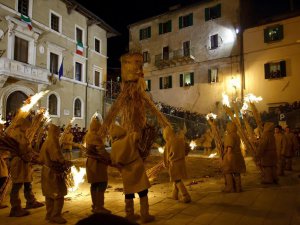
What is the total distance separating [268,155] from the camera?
8.63 m

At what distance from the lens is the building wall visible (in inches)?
924

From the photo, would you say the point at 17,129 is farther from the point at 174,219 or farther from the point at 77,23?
the point at 77,23

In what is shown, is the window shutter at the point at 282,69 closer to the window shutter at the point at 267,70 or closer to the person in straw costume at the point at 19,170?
the window shutter at the point at 267,70

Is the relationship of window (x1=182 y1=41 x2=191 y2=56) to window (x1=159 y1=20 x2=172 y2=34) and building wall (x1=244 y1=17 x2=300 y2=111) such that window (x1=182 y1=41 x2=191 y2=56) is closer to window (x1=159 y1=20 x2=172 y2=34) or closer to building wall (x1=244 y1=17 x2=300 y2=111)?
window (x1=159 y1=20 x2=172 y2=34)

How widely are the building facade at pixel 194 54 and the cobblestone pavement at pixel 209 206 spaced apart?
760 inches

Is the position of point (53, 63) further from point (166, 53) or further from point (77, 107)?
point (166, 53)

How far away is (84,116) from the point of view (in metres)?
26.4

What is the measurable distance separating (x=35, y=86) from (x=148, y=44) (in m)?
16.6

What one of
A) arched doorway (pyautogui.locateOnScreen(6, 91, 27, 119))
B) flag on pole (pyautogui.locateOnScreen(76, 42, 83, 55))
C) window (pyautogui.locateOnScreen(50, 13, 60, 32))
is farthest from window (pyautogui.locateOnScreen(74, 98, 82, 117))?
window (pyautogui.locateOnScreen(50, 13, 60, 32))

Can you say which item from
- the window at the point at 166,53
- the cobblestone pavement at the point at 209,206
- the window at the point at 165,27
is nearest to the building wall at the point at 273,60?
the window at the point at 166,53

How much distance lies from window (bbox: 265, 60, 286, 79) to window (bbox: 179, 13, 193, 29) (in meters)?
10.1

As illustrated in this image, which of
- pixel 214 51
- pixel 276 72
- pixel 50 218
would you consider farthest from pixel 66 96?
pixel 50 218

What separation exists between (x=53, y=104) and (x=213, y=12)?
18293 mm

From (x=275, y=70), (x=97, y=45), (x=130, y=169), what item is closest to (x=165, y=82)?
(x=97, y=45)
